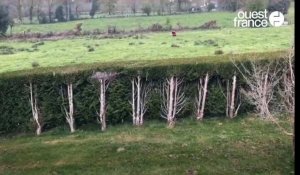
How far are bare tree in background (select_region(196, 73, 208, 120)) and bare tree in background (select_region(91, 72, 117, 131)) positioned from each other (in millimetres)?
3361

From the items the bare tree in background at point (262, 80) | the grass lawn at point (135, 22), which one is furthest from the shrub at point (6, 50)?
the bare tree in background at point (262, 80)

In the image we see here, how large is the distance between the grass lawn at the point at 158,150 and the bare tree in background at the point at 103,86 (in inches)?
19.5

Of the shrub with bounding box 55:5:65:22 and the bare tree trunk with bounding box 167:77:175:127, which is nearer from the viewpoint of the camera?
the bare tree trunk with bounding box 167:77:175:127

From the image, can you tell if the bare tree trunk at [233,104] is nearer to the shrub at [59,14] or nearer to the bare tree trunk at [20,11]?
the shrub at [59,14]

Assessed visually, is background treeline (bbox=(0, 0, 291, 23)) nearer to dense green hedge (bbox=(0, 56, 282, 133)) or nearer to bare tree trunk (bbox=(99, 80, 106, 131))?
dense green hedge (bbox=(0, 56, 282, 133))

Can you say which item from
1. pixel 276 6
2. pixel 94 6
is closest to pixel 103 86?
pixel 276 6

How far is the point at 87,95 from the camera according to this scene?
17.0m

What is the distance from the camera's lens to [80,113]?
55.7ft

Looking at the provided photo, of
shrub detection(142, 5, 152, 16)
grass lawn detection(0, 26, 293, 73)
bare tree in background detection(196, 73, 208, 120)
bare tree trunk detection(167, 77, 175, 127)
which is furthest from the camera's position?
shrub detection(142, 5, 152, 16)

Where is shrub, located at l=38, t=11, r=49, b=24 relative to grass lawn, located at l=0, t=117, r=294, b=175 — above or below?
above

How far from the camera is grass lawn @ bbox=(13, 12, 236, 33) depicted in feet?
127

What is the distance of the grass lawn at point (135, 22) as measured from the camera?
38781 mm

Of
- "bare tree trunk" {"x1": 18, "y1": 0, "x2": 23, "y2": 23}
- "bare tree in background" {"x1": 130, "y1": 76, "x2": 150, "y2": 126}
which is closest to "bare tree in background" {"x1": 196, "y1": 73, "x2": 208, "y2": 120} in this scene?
"bare tree in background" {"x1": 130, "y1": 76, "x2": 150, "y2": 126}

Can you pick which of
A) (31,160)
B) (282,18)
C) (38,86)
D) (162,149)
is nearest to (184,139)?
(162,149)
